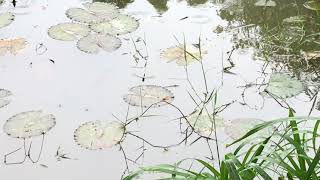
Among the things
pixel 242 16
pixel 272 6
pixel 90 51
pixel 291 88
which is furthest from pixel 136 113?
pixel 272 6

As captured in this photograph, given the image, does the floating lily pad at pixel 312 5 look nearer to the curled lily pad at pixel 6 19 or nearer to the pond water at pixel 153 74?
the pond water at pixel 153 74

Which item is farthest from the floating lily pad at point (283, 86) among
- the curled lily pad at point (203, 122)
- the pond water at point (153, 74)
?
the curled lily pad at point (203, 122)

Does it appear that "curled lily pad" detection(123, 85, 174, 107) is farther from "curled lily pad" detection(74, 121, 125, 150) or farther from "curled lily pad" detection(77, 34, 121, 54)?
"curled lily pad" detection(77, 34, 121, 54)

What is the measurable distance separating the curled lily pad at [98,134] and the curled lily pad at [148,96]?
0.61 ft

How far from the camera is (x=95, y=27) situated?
2.89 meters

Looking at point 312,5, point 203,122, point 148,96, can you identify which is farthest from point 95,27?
point 312,5

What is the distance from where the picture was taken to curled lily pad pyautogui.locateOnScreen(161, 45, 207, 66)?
259 cm

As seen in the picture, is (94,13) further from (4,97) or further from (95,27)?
(4,97)

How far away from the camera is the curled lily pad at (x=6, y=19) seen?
291cm

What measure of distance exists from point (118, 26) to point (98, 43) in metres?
0.23

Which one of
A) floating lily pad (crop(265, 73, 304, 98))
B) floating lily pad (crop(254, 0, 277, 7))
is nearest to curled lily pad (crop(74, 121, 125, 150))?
floating lily pad (crop(265, 73, 304, 98))

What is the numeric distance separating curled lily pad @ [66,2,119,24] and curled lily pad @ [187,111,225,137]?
1104mm

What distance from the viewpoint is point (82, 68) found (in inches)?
99.5

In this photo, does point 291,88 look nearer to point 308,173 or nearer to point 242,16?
point 242,16
